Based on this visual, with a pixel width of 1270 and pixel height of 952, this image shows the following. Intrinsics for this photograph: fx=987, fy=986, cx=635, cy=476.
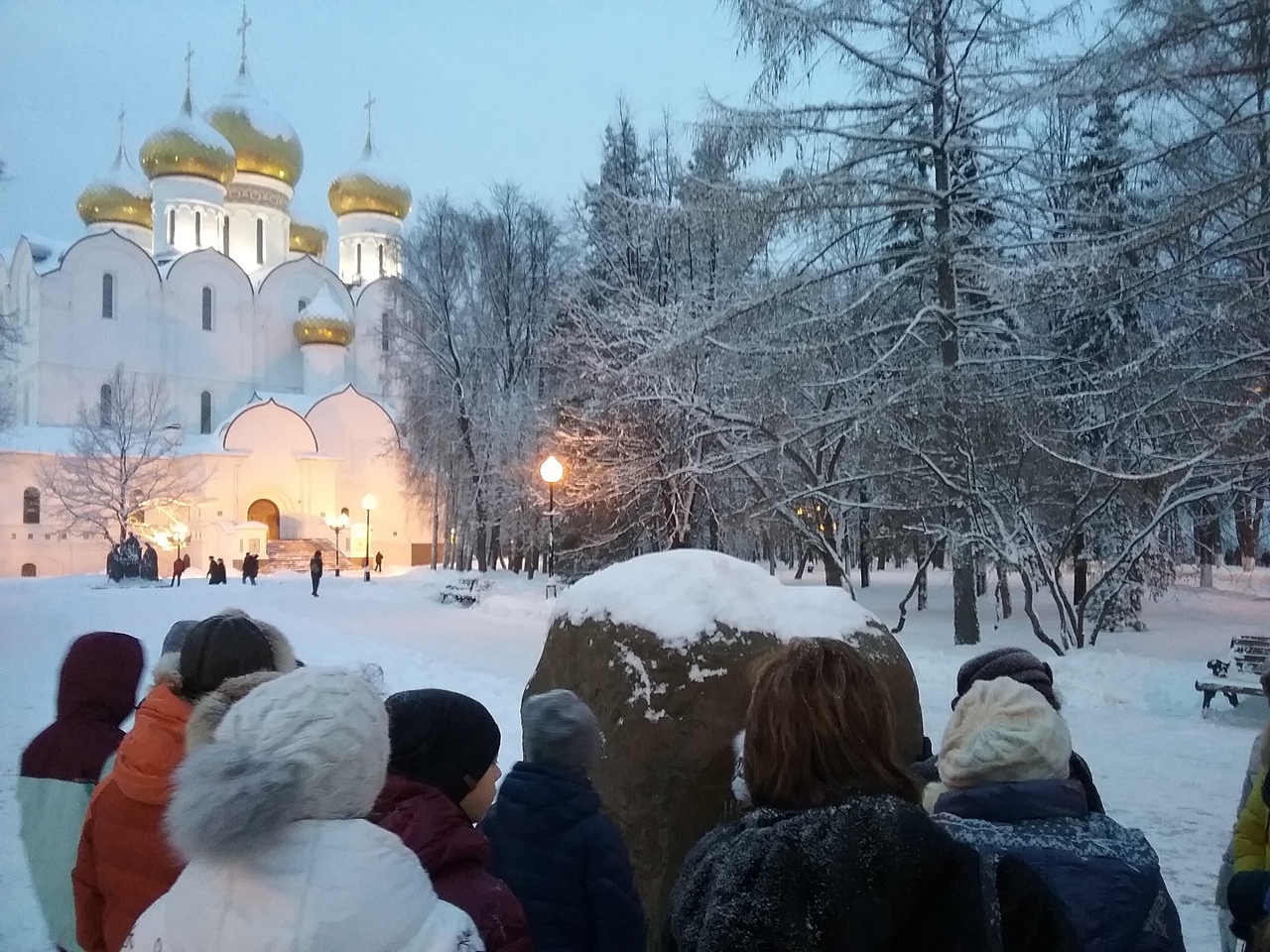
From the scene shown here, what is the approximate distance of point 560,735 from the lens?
113 inches

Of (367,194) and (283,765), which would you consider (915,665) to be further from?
(367,194)

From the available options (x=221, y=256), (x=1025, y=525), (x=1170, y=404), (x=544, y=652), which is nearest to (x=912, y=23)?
(x=1170, y=404)

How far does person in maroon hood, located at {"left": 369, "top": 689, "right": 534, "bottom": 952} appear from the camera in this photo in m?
2.17

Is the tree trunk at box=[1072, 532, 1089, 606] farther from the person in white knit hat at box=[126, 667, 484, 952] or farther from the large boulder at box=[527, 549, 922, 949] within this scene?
the person in white knit hat at box=[126, 667, 484, 952]

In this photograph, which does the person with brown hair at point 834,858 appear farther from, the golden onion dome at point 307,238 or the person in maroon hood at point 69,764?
the golden onion dome at point 307,238

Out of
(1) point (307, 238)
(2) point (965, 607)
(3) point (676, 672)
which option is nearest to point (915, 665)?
(2) point (965, 607)

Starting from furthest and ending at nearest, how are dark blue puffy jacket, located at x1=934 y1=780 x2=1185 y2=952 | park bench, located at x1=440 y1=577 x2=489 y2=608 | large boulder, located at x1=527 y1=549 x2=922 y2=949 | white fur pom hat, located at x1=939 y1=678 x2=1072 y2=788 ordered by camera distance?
park bench, located at x1=440 y1=577 x2=489 y2=608
large boulder, located at x1=527 y1=549 x2=922 y2=949
white fur pom hat, located at x1=939 y1=678 x2=1072 y2=788
dark blue puffy jacket, located at x1=934 y1=780 x2=1185 y2=952

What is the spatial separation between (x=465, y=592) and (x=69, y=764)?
21.8 m

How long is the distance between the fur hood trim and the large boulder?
2.18 m

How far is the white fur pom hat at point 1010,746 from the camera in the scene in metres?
2.49

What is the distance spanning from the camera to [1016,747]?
97.9 inches

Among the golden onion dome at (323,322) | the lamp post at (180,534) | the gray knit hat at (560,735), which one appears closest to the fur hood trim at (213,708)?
the gray knit hat at (560,735)

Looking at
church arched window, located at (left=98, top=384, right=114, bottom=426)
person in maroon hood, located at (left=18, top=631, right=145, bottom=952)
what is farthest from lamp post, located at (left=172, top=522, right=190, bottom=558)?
person in maroon hood, located at (left=18, top=631, right=145, bottom=952)

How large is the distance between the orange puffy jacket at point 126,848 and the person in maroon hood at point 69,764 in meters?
0.68
